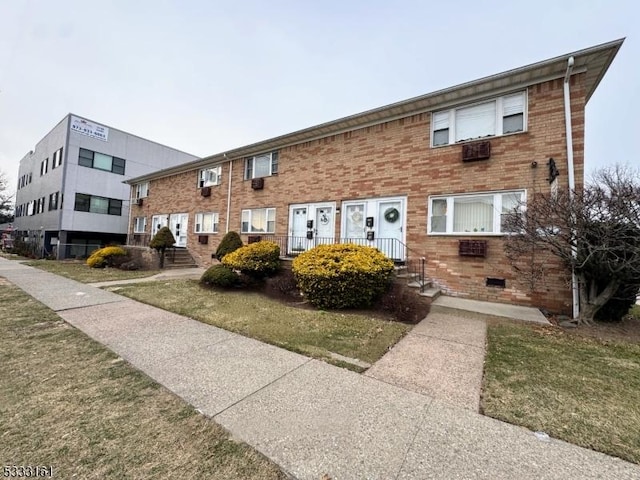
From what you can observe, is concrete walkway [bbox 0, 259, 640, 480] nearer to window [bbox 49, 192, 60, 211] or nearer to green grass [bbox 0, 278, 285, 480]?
green grass [bbox 0, 278, 285, 480]

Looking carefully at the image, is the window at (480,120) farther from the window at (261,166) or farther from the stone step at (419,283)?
the window at (261,166)

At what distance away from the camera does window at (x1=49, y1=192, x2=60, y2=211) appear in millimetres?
21469

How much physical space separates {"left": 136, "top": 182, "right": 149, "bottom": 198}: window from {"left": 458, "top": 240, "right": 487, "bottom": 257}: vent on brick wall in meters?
20.1

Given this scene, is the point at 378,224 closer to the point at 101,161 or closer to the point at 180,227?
the point at 180,227

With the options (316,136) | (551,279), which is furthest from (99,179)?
(551,279)

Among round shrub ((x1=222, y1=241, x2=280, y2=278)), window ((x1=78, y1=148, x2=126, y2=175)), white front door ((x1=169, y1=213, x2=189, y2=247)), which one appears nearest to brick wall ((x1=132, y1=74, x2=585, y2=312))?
round shrub ((x1=222, y1=241, x2=280, y2=278))

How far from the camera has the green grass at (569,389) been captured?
2295 millimetres

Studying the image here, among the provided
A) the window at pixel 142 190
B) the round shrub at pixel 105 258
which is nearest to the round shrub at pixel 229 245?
the round shrub at pixel 105 258

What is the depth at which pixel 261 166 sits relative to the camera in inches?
511

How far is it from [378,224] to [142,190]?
1837cm

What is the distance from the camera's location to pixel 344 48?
11.6 m

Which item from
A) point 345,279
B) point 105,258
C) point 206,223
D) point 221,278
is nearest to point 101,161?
point 105,258

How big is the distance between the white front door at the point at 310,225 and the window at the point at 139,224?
13.3 meters

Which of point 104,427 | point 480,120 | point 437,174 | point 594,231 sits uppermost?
point 480,120
